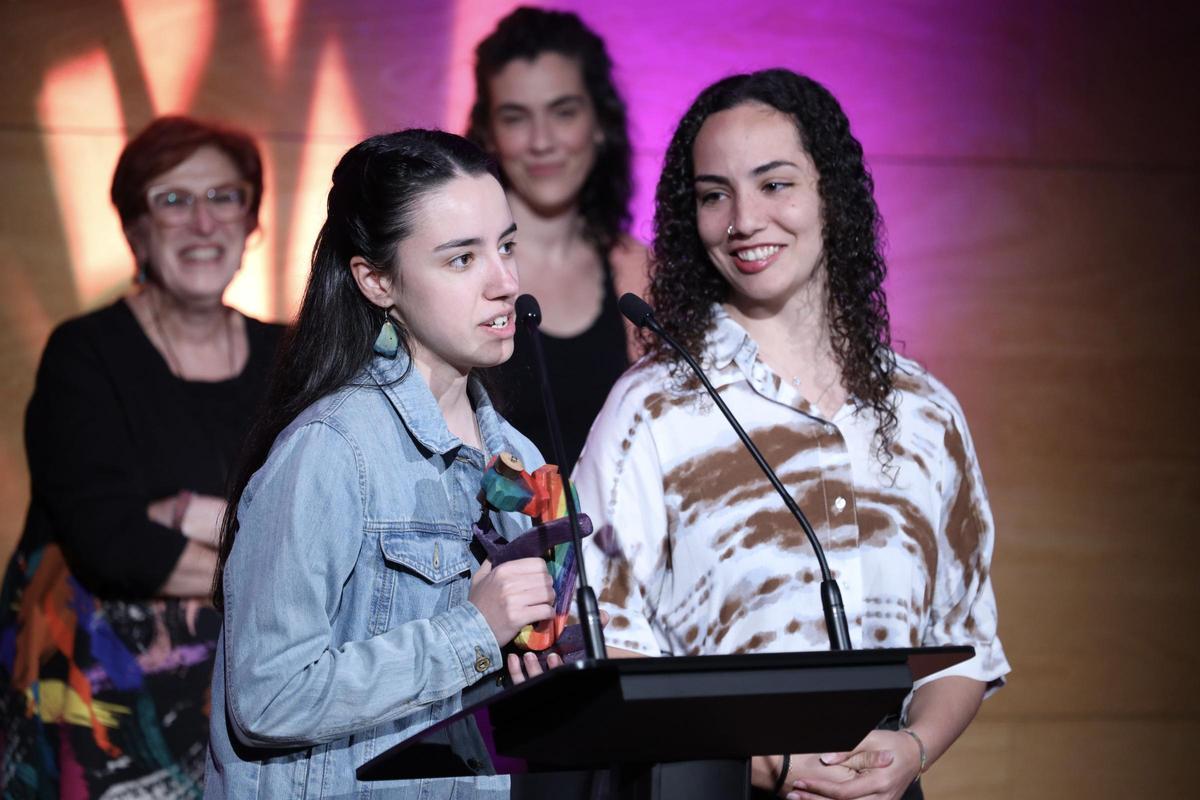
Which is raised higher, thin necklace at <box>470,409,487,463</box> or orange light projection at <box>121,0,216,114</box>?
orange light projection at <box>121,0,216,114</box>

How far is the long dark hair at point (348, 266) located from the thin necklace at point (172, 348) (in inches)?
56.0

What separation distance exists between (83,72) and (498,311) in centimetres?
228

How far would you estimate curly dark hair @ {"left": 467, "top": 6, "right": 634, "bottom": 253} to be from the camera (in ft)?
10.6

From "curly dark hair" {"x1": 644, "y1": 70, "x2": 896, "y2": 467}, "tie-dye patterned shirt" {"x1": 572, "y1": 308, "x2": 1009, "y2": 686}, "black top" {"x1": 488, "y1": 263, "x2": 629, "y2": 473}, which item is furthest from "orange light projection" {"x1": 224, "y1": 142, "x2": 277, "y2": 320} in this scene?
"tie-dye patterned shirt" {"x1": 572, "y1": 308, "x2": 1009, "y2": 686}

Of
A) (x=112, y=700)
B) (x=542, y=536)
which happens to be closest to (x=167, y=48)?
(x=112, y=700)

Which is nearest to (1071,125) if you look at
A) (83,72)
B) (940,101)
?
(940,101)

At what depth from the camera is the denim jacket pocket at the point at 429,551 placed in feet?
5.48

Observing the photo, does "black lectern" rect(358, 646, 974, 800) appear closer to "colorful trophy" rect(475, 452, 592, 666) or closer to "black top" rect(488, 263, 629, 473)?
"colorful trophy" rect(475, 452, 592, 666)

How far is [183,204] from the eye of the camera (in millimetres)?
3246

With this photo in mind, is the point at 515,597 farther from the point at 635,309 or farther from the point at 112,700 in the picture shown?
the point at 112,700

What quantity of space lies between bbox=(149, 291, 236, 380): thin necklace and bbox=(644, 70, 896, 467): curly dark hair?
1.27 metres

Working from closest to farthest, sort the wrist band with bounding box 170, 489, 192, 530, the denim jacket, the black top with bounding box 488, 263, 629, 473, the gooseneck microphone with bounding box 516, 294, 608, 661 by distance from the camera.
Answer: the gooseneck microphone with bounding box 516, 294, 608, 661 → the denim jacket → the black top with bounding box 488, 263, 629, 473 → the wrist band with bounding box 170, 489, 192, 530

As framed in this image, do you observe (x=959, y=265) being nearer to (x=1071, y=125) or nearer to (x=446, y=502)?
(x=1071, y=125)

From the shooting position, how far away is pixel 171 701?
297cm
